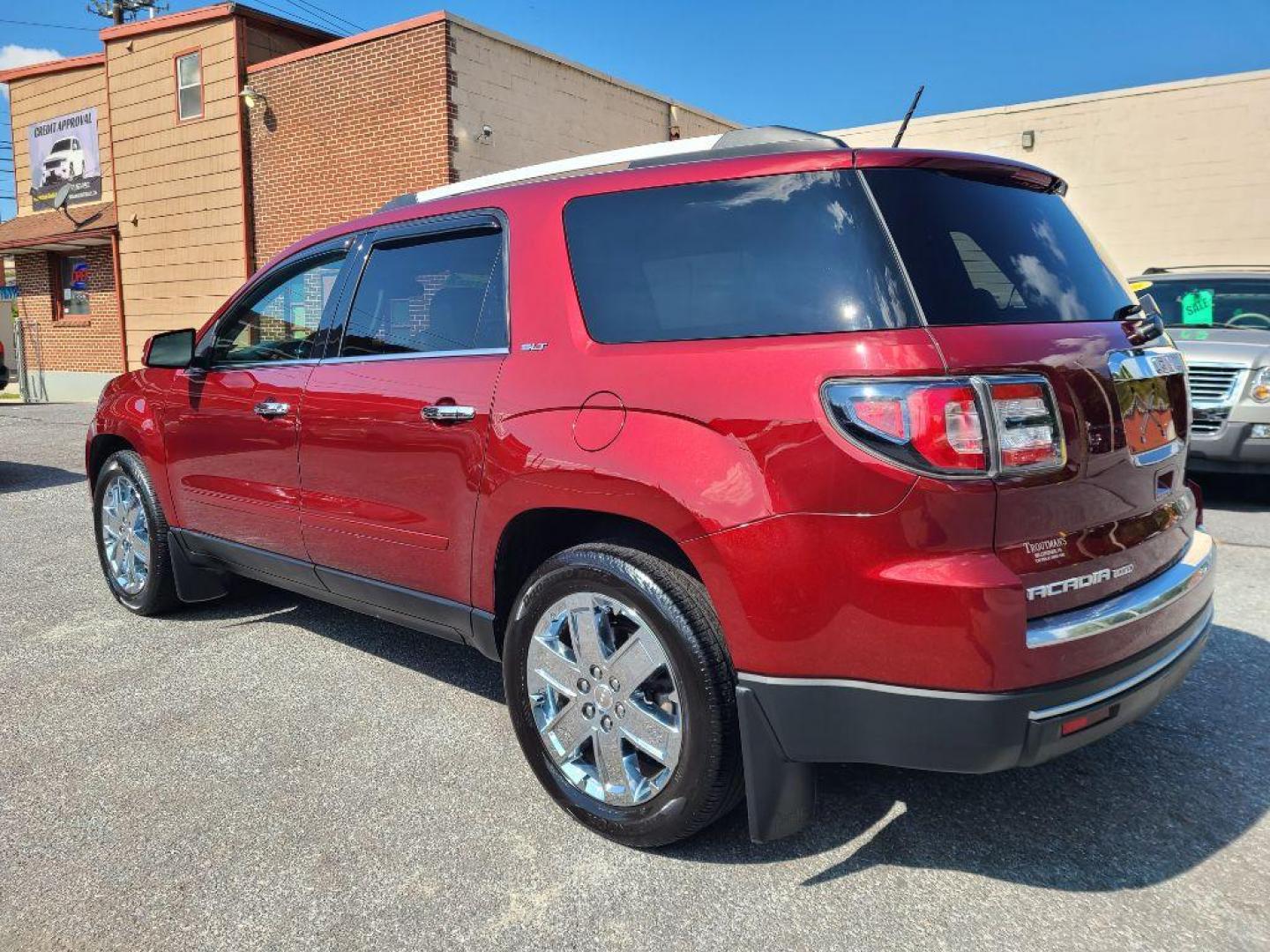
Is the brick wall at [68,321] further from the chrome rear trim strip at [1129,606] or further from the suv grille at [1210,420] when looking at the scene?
the chrome rear trim strip at [1129,606]

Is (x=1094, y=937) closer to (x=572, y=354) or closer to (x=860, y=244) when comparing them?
(x=860, y=244)

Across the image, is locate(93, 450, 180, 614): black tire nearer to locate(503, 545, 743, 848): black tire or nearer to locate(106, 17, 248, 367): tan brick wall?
locate(503, 545, 743, 848): black tire

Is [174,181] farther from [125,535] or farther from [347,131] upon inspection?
[125,535]

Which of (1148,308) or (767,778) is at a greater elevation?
(1148,308)

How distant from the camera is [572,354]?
2.67m

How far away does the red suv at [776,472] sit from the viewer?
6.73 feet

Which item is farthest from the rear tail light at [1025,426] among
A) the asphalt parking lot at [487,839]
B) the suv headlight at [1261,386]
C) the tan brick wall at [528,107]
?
the tan brick wall at [528,107]

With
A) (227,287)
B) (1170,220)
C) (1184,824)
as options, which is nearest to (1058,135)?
(1170,220)

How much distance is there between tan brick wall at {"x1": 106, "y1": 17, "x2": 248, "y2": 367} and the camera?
15.3 meters

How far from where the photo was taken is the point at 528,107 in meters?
14.0

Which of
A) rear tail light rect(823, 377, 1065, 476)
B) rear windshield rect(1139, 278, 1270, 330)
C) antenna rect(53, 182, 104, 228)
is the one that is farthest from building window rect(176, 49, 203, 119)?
rear tail light rect(823, 377, 1065, 476)

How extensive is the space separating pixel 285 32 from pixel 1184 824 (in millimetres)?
17167

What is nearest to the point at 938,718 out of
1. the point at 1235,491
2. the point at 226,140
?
the point at 1235,491

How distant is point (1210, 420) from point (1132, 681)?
583 cm
